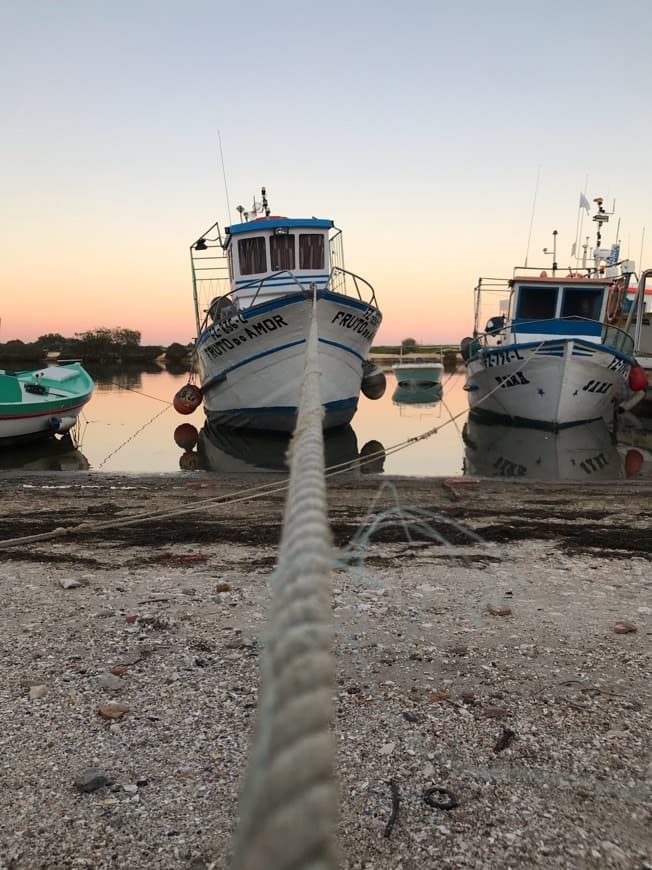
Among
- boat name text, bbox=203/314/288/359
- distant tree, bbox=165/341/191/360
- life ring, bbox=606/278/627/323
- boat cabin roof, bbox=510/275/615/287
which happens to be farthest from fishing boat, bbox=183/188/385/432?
distant tree, bbox=165/341/191/360

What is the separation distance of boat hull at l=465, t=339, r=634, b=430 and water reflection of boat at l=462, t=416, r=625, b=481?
505mm

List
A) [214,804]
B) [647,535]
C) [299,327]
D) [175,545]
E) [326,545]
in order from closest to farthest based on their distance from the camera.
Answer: [326,545], [214,804], [175,545], [647,535], [299,327]

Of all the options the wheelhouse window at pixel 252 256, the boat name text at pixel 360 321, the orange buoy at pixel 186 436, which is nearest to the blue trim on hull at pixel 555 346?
the boat name text at pixel 360 321

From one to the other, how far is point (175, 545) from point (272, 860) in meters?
5.90

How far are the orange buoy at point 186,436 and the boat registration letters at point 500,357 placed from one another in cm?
943

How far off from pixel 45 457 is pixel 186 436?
16.3ft

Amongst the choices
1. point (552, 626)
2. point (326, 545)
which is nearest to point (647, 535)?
point (552, 626)

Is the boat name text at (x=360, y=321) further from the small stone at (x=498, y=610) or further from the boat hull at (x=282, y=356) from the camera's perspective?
the small stone at (x=498, y=610)

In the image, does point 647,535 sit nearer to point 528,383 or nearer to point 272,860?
point 272,860

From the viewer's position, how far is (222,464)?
15109 mm

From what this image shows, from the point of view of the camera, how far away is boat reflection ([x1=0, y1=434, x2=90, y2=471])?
14.9 meters

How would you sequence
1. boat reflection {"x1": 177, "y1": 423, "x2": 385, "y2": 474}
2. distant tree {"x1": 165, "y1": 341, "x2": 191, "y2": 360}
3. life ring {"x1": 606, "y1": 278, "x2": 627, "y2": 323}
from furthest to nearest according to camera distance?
distant tree {"x1": 165, "y1": 341, "x2": 191, "y2": 360} → life ring {"x1": 606, "y1": 278, "x2": 627, "y2": 323} → boat reflection {"x1": 177, "y1": 423, "x2": 385, "y2": 474}

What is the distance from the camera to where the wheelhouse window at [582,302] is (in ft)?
63.7

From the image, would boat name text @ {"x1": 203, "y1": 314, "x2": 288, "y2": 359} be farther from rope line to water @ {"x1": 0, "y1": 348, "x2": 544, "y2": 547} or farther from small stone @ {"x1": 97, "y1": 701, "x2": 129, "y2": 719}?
small stone @ {"x1": 97, "y1": 701, "x2": 129, "y2": 719}
